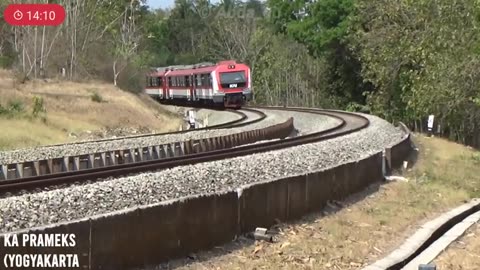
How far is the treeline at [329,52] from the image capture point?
2942 cm

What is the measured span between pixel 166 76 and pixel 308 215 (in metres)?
40.0

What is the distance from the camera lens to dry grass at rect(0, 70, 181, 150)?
27.7 m

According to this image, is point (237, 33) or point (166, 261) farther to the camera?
point (237, 33)

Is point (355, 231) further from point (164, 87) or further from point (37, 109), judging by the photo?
point (164, 87)

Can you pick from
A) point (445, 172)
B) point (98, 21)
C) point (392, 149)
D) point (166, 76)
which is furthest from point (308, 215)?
point (98, 21)

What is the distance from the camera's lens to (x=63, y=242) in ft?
22.8

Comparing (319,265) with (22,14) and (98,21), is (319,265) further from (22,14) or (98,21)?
A: (98,21)

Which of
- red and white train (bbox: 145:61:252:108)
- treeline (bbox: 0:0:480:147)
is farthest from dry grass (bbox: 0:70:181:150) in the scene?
treeline (bbox: 0:0:480:147)

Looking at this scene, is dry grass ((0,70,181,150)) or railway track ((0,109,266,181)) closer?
railway track ((0,109,266,181))

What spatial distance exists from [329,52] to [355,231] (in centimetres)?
4737

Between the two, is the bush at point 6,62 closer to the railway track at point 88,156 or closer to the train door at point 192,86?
the train door at point 192,86

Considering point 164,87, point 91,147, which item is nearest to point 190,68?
point 164,87

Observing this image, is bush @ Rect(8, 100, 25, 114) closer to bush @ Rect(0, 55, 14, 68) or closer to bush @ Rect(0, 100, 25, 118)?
bush @ Rect(0, 100, 25, 118)

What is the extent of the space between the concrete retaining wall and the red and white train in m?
28.5
